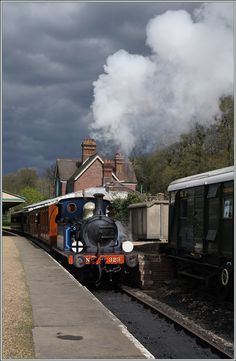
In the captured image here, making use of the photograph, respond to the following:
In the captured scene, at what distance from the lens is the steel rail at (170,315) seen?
7.92m

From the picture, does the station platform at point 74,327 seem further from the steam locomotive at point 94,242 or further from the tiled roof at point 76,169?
the tiled roof at point 76,169

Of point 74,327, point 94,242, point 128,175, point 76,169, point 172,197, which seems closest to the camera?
point 74,327

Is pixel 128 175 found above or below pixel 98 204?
above

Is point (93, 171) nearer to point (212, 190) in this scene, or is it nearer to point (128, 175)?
point (128, 175)

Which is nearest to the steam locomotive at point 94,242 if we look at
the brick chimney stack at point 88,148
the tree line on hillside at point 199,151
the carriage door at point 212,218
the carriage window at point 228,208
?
the carriage door at point 212,218

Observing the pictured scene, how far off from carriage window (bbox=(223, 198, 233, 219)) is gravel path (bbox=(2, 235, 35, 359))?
4235mm

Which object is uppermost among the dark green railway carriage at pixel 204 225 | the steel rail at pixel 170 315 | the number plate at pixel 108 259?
the dark green railway carriage at pixel 204 225

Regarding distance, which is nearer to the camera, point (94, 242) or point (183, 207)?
point (183, 207)

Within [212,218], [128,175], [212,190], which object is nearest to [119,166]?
[128,175]

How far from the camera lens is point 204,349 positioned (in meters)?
8.25

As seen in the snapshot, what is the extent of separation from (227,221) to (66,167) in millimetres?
56767

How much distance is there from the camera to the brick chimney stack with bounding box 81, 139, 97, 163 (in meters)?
57.4

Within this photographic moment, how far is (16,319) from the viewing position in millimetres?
8023

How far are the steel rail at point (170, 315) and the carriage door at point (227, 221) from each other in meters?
1.65
